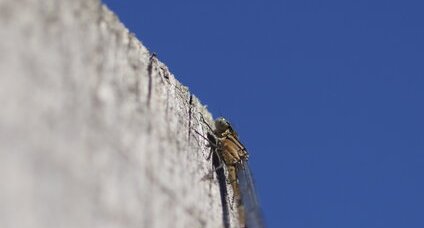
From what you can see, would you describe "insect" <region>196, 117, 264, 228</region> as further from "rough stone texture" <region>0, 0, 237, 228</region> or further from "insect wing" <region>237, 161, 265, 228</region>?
"rough stone texture" <region>0, 0, 237, 228</region>

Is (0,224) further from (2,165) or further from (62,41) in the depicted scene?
(62,41)

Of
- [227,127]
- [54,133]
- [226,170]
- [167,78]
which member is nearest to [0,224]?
[54,133]

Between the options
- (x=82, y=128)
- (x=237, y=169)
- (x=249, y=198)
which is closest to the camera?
(x=82, y=128)

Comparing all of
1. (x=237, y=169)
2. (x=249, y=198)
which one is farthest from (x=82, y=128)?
(x=237, y=169)

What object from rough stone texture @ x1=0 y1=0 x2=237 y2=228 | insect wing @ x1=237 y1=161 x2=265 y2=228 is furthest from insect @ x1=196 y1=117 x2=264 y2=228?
rough stone texture @ x1=0 y1=0 x2=237 y2=228

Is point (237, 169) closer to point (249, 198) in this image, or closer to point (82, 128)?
point (249, 198)

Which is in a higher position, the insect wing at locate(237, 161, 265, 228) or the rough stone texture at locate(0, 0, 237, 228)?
the insect wing at locate(237, 161, 265, 228)
